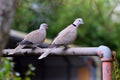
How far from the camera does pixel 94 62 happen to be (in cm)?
1536

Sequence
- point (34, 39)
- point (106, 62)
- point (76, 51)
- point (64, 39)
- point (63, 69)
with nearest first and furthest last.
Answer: point (106, 62)
point (76, 51)
point (64, 39)
point (34, 39)
point (63, 69)

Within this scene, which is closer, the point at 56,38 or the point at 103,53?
the point at 103,53

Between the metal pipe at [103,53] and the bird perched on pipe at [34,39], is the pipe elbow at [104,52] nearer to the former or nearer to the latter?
the metal pipe at [103,53]

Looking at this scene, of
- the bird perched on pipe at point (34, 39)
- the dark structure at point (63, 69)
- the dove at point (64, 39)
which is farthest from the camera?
the dark structure at point (63, 69)

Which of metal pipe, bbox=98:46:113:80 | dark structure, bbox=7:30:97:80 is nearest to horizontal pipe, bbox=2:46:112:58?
metal pipe, bbox=98:46:113:80

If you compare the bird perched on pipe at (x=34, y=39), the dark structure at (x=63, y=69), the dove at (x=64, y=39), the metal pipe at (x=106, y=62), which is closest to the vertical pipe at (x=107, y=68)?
the metal pipe at (x=106, y=62)

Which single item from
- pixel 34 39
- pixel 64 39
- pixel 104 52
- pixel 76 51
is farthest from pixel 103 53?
pixel 34 39

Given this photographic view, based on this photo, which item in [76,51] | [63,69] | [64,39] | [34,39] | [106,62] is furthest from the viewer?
[63,69]

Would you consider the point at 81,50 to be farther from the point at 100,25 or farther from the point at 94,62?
the point at 100,25

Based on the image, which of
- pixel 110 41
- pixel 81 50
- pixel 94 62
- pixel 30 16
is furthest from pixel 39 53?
pixel 110 41

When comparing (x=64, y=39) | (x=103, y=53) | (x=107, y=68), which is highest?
(x=64, y=39)

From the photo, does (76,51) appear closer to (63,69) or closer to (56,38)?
(56,38)

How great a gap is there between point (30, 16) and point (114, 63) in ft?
30.5

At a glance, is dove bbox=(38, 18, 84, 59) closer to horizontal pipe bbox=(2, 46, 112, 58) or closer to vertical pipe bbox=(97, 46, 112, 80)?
horizontal pipe bbox=(2, 46, 112, 58)
